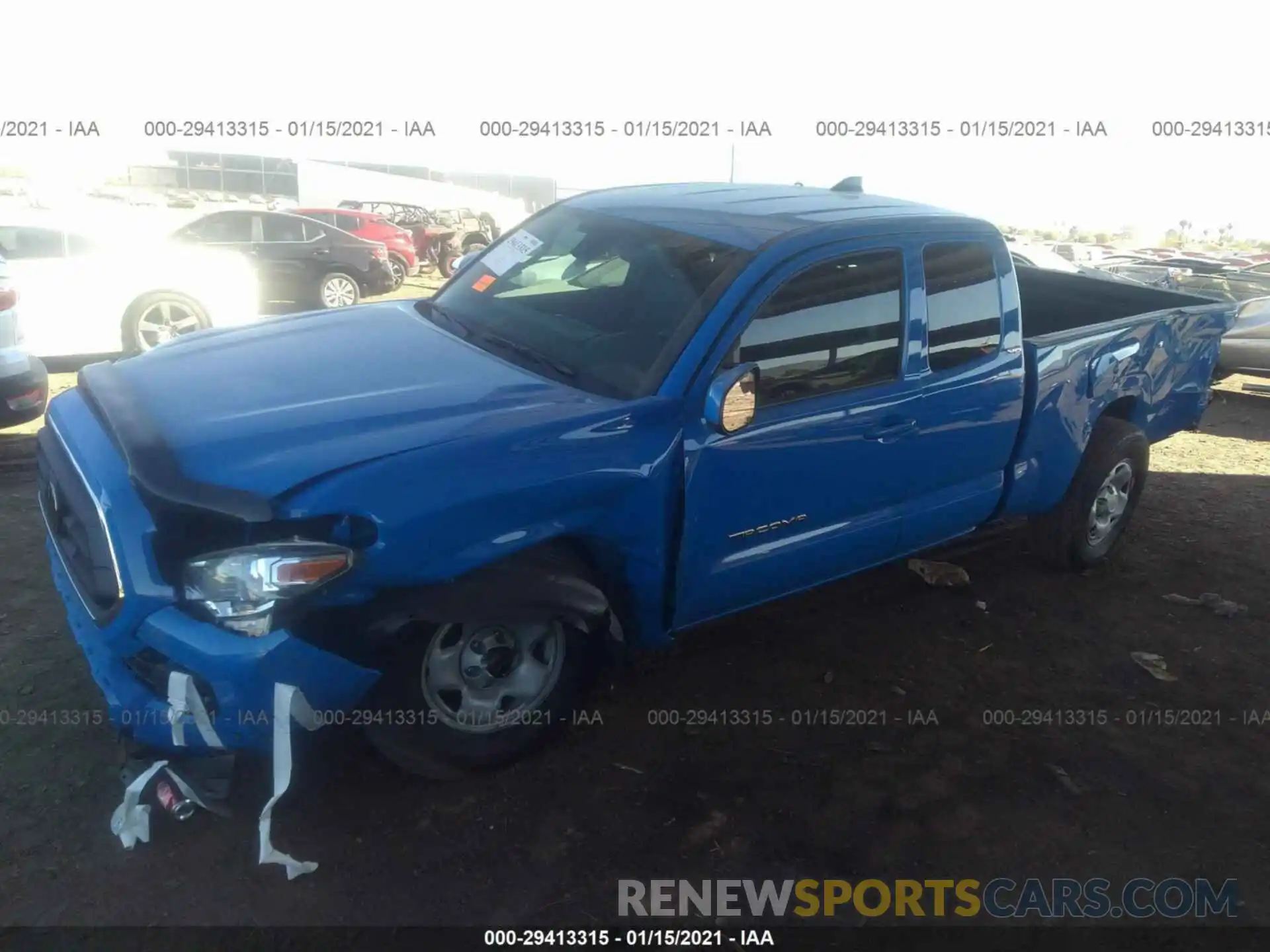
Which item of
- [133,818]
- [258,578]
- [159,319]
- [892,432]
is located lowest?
[133,818]

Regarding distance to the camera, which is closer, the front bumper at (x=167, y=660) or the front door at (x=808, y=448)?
the front bumper at (x=167, y=660)

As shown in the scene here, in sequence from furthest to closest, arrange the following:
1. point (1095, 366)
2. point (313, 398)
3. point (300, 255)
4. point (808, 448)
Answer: point (300, 255), point (1095, 366), point (808, 448), point (313, 398)

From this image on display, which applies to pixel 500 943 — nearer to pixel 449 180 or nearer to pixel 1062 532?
pixel 1062 532

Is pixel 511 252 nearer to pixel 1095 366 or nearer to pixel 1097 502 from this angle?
pixel 1095 366

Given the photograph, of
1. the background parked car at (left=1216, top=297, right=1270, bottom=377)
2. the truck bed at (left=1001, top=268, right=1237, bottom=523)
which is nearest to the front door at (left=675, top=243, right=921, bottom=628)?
the truck bed at (left=1001, top=268, right=1237, bottom=523)

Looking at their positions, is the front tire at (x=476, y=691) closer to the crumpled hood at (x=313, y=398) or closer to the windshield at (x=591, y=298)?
the crumpled hood at (x=313, y=398)

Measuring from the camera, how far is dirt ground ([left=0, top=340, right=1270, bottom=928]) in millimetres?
2748

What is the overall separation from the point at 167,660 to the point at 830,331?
2.39 m

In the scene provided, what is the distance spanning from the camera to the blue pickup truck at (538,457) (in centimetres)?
263

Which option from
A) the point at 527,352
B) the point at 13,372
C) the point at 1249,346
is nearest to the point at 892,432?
the point at 527,352

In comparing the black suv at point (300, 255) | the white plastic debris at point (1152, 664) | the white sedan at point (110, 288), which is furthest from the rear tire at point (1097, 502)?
the black suv at point (300, 255)

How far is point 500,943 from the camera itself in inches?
103

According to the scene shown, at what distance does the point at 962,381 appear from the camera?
397cm

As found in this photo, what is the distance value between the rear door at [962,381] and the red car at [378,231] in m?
12.6
